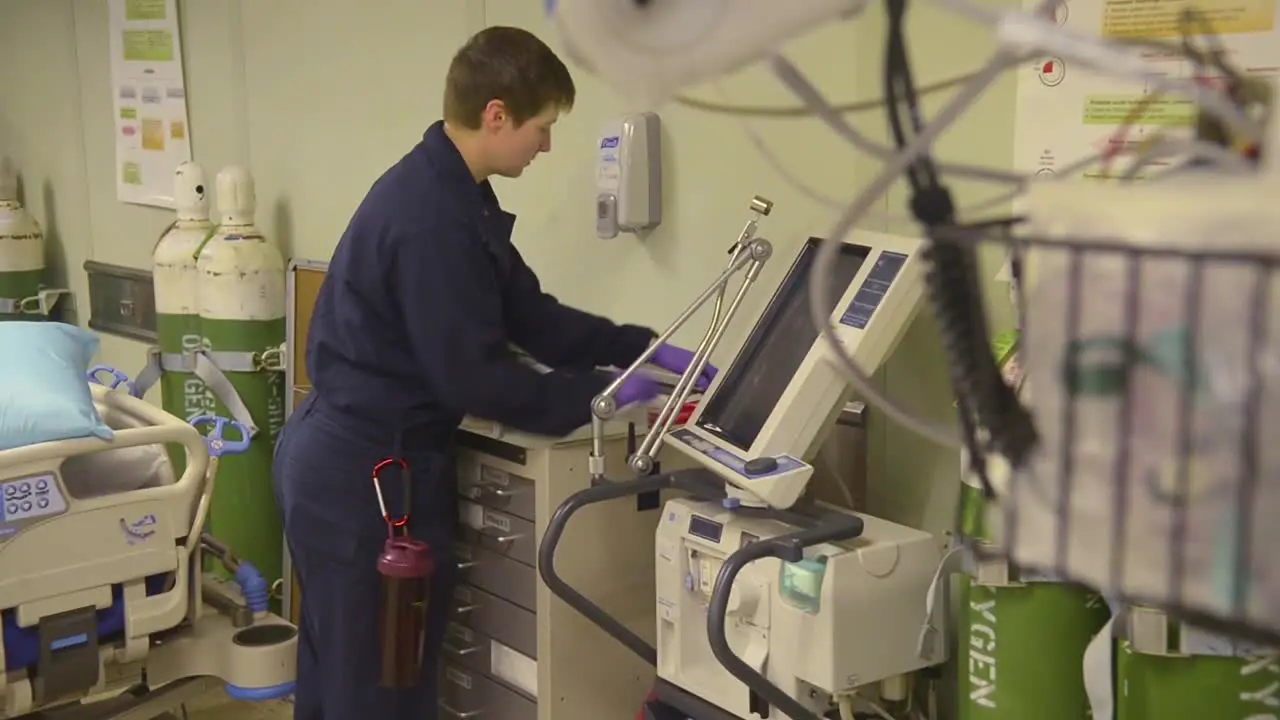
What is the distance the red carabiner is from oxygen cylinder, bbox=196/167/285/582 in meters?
1.36

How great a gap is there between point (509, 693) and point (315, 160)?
179 cm

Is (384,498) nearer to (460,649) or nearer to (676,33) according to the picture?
(460,649)

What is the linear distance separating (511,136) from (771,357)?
0.62 meters

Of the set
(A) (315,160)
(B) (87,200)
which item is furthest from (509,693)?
(B) (87,200)

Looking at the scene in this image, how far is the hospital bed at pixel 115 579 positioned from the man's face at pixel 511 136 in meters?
0.77

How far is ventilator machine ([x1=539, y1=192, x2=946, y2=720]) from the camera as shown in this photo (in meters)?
1.80

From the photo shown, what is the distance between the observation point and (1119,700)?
5.21ft

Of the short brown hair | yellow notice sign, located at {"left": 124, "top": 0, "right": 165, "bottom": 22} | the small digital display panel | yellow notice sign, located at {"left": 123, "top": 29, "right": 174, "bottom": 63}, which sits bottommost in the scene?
the small digital display panel

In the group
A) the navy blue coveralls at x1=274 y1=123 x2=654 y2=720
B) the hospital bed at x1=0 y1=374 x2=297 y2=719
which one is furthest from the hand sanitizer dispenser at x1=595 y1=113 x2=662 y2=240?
the hospital bed at x1=0 y1=374 x2=297 y2=719

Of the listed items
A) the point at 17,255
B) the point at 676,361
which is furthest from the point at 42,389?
the point at 17,255

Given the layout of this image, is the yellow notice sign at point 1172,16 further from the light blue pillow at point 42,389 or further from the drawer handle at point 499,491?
the light blue pillow at point 42,389

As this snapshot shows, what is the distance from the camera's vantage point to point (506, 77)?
2189 mm

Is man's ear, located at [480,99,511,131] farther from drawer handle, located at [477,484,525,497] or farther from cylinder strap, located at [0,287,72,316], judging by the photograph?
cylinder strap, located at [0,287,72,316]

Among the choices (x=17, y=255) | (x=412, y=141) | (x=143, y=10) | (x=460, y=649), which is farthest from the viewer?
(x=17, y=255)
